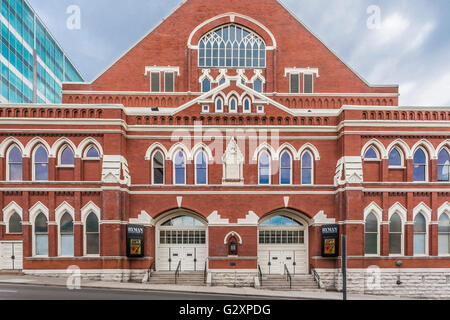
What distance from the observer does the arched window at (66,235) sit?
2003 cm

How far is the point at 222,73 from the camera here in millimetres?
26422

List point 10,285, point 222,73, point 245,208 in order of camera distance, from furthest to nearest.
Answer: point 222,73 → point 245,208 → point 10,285

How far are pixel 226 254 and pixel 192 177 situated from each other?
4.91m

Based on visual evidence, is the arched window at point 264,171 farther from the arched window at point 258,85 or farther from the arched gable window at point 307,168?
the arched window at point 258,85

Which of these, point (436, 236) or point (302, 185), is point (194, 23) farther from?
point (436, 236)

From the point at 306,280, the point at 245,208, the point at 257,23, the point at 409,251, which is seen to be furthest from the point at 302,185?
the point at 257,23

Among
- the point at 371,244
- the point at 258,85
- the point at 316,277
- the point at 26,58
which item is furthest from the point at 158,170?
the point at 26,58

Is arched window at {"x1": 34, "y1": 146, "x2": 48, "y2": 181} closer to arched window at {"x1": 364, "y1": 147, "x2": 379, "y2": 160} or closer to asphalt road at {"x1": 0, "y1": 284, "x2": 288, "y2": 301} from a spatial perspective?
asphalt road at {"x1": 0, "y1": 284, "x2": 288, "y2": 301}

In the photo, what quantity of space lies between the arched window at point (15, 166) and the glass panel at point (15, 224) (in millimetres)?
2108

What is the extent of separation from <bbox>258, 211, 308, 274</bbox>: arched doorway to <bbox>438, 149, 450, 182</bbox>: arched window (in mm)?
8334

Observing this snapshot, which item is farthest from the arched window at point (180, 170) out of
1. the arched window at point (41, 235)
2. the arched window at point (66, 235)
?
the arched window at point (41, 235)

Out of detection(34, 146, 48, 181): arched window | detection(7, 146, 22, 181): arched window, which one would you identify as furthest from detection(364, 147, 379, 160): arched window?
detection(7, 146, 22, 181): arched window

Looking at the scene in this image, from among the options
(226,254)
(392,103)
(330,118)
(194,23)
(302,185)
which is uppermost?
(194,23)

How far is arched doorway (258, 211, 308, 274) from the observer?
21.6 meters
